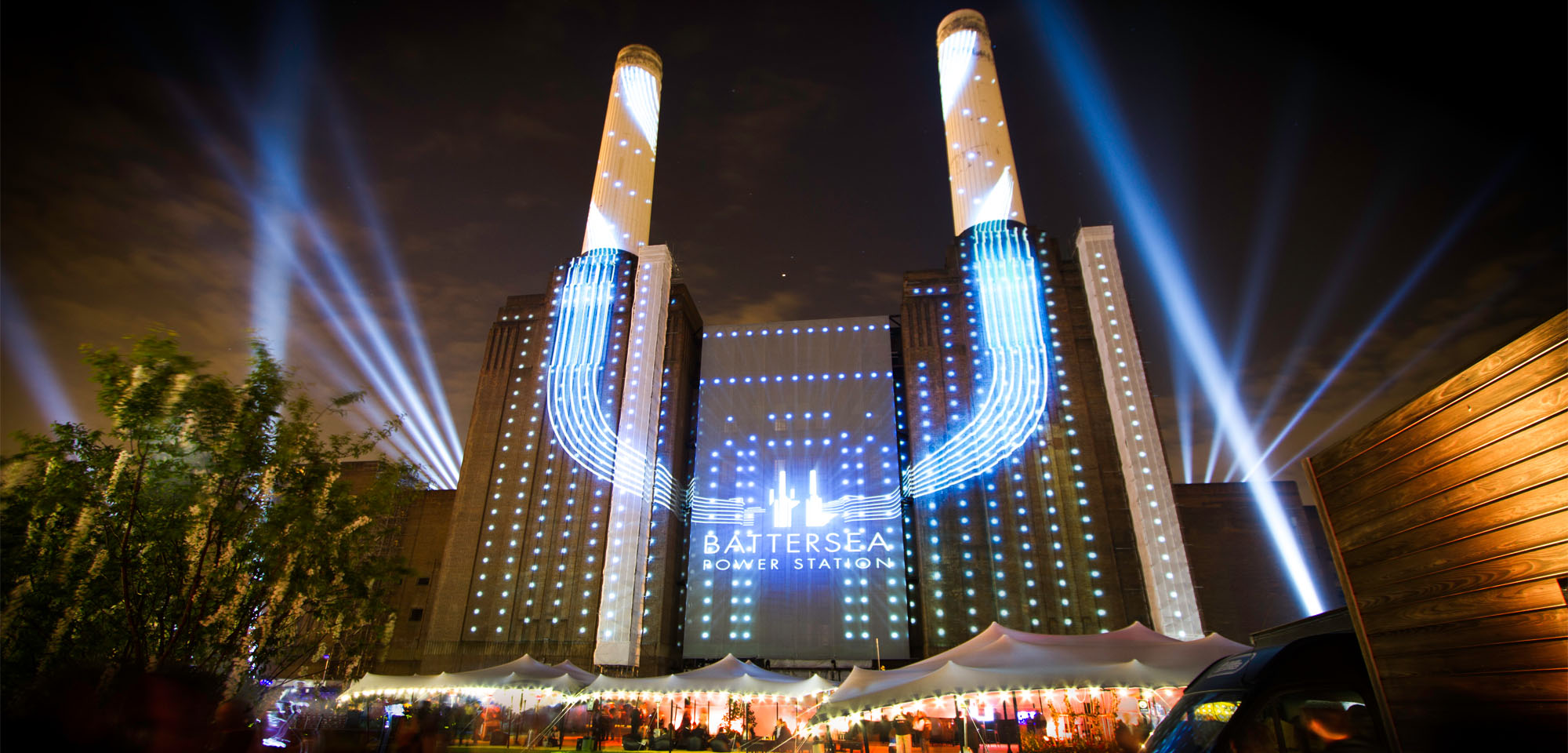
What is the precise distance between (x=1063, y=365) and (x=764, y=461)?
11644 millimetres

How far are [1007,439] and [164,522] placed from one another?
22.4 metres

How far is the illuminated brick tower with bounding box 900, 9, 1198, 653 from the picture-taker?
2261cm

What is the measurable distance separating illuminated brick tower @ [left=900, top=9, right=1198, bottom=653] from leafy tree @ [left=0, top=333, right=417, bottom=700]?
18.9 metres

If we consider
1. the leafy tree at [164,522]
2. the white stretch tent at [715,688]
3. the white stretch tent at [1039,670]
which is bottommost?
the white stretch tent at [715,688]

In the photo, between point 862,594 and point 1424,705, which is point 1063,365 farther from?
point 1424,705

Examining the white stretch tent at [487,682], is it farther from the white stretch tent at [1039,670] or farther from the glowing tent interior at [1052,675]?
the white stretch tent at [1039,670]

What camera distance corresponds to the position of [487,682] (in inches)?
636

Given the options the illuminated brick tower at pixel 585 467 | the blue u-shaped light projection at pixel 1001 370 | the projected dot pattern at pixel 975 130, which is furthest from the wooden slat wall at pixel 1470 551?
the projected dot pattern at pixel 975 130

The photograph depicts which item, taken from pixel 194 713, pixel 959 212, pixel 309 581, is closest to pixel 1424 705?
pixel 194 713

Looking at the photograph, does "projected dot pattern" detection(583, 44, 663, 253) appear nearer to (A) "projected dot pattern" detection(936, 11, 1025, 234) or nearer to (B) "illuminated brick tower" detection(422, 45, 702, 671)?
(B) "illuminated brick tower" detection(422, 45, 702, 671)

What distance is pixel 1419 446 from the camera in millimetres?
3533

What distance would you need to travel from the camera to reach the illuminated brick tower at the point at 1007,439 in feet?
74.2

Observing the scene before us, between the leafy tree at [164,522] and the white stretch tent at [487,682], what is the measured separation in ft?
23.2

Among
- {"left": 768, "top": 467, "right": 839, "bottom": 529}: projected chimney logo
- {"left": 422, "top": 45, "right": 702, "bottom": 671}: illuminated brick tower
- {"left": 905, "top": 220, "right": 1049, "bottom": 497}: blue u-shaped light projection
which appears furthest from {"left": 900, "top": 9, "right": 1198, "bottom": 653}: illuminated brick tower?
{"left": 422, "top": 45, "right": 702, "bottom": 671}: illuminated brick tower
